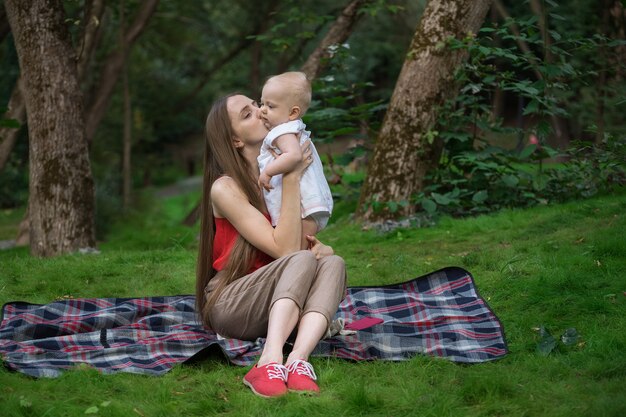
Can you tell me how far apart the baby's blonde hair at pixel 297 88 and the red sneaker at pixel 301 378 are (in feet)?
4.35

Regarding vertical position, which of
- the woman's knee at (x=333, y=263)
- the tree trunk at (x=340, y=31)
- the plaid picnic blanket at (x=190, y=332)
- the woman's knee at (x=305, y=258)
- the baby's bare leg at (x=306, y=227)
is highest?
the tree trunk at (x=340, y=31)

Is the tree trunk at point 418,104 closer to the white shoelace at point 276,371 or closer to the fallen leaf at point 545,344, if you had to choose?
the fallen leaf at point 545,344

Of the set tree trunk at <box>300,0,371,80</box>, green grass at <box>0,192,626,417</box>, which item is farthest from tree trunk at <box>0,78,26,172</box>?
green grass at <box>0,192,626,417</box>

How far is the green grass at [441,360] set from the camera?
3.29m

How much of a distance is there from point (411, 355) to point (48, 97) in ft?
16.6

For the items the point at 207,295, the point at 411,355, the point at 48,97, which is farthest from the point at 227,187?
the point at 48,97

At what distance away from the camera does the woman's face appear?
4.20 m

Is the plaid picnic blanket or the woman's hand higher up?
the woman's hand

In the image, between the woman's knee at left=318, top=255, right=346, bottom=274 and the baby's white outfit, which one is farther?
the baby's white outfit

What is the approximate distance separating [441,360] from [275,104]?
148 centimetres

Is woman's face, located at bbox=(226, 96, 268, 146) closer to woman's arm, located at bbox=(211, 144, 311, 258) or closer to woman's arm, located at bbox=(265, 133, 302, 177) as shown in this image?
woman's arm, located at bbox=(265, 133, 302, 177)

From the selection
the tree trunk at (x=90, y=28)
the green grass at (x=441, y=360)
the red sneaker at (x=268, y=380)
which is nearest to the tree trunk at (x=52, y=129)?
the green grass at (x=441, y=360)

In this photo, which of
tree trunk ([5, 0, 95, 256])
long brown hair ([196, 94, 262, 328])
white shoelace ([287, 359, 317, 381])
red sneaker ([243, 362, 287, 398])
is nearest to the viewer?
red sneaker ([243, 362, 287, 398])

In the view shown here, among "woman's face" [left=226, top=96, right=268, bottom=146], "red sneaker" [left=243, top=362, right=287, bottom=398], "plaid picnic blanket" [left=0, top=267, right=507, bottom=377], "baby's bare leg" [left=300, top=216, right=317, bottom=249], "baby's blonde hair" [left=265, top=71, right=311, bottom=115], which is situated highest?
"baby's blonde hair" [left=265, top=71, right=311, bottom=115]
